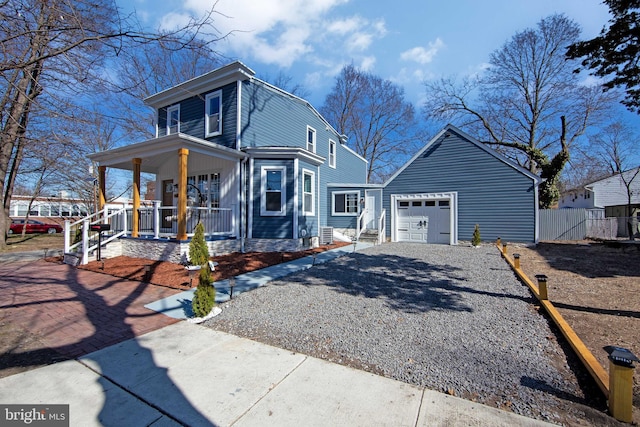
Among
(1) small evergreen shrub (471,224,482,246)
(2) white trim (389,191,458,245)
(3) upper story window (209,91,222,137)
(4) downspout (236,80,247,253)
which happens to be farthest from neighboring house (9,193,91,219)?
(1) small evergreen shrub (471,224,482,246)

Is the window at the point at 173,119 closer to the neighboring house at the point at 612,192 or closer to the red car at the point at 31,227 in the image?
the red car at the point at 31,227

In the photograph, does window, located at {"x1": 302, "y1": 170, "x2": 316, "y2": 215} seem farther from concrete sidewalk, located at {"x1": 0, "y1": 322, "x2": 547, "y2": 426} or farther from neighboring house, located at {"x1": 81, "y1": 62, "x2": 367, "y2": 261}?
concrete sidewalk, located at {"x1": 0, "y1": 322, "x2": 547, "y2": 426}

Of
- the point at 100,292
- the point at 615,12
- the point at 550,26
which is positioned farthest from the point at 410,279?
the point at 550,26

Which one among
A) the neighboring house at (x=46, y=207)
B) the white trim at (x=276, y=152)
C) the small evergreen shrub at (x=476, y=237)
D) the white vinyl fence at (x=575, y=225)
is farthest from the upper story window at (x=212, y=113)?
the neighboring house at (x=46, y=207)

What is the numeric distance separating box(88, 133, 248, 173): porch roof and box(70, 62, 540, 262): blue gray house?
0.04 m

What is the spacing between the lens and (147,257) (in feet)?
Result: 29.8

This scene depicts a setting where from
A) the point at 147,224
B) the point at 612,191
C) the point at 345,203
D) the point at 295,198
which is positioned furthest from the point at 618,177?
the point at 147,224

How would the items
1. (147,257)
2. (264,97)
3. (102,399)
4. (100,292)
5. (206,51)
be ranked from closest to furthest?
(102,399), (206,51), (100,292), (147,257), (264,97)

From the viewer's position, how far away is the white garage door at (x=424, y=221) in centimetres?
1391

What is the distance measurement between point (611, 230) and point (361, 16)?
1887 cm

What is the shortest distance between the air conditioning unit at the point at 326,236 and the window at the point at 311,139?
455 centimetres

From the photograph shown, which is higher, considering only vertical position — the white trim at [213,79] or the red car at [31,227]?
the white trim at [213,79]

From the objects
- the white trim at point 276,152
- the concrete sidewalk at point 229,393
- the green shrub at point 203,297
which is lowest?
the concrete sidewalk at point 229,393

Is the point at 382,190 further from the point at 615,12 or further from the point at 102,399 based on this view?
the point at 102,399
